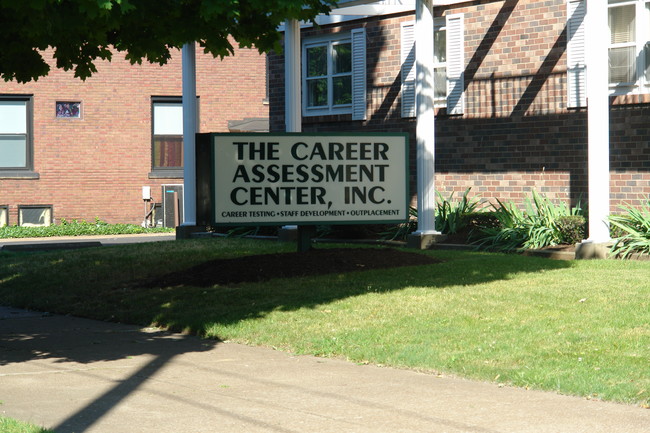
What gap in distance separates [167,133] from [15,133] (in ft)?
14.9

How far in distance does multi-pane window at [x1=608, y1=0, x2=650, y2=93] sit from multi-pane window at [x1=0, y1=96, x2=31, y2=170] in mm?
18450

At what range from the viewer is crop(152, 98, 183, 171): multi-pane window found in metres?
30.2

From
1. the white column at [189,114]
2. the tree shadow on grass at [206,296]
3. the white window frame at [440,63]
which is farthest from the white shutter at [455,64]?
the white column at [189,114]

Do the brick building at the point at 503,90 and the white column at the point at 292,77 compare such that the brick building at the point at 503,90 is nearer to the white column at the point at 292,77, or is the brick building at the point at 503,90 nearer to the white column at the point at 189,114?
the white column at the point at 292,77

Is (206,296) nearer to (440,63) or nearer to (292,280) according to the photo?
(292,280)

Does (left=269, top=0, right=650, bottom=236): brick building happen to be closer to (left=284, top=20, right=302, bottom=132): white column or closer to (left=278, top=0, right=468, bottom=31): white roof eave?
(left=278, top=0, right=468, bottom=31): white roof eave

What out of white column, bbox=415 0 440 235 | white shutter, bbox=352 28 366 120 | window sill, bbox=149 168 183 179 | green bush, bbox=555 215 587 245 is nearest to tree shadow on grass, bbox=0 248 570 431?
green bush, bbox=555 215 587 245

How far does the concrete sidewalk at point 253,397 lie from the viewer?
19.8 ft

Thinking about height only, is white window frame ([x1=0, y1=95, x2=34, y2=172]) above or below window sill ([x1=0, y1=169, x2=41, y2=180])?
above

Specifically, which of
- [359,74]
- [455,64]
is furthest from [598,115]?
[359,74]

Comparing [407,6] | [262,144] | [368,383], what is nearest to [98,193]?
[407,6]

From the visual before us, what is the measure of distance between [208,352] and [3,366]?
5.75 ft

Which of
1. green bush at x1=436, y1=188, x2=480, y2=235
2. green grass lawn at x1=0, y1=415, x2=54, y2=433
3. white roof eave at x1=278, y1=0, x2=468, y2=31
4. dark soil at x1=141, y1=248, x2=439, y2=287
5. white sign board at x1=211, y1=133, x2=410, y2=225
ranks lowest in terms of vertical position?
green grass lawn at x1=0, y1=415, x2=54, y2=433

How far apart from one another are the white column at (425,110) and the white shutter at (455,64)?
2360mm
